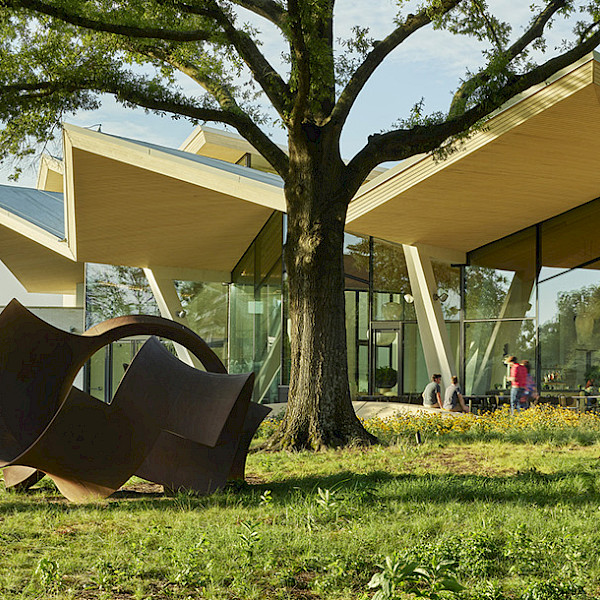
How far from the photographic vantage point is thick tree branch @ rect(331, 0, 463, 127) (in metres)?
11.2

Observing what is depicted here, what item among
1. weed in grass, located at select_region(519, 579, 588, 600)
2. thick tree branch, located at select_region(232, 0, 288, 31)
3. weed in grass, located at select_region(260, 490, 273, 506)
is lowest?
weed in grass, located at select_region(519, 579, 588, 600)

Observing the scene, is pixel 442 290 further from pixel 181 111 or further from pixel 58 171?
pixel 58 171

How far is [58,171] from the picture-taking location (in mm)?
36531

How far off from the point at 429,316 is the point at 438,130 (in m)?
9.60

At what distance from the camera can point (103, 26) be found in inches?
400

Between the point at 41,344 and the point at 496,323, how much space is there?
1515 centimetres

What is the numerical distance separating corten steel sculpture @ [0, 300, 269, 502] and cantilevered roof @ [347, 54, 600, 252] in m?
7.79

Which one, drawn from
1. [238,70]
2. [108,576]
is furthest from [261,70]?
[108,576]

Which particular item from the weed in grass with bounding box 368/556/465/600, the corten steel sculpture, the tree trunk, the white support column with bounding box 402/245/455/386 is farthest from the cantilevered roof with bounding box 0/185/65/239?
the weed in grass with bounding box 368/556/465/600

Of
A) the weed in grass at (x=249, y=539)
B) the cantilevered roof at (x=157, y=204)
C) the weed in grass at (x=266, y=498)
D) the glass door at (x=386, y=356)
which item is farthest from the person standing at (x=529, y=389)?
the weed in grass at (x=249, y=539)

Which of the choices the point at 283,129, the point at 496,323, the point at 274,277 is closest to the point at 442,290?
the point at 496,323

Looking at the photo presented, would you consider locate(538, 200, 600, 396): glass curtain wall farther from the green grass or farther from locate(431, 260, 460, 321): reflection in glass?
the green grass

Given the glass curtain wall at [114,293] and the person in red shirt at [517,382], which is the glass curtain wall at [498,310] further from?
the glass curtain wall at [114,293]

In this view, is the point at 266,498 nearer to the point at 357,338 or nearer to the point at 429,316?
the point at 429,316
